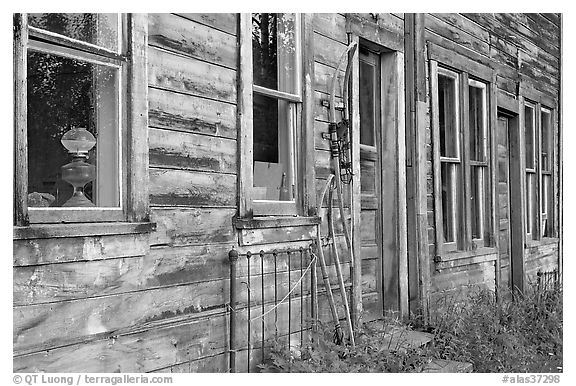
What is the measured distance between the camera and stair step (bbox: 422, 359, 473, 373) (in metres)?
5.41

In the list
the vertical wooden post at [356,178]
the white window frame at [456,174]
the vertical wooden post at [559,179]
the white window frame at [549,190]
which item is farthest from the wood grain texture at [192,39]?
the vertical wooden post at [559,179]

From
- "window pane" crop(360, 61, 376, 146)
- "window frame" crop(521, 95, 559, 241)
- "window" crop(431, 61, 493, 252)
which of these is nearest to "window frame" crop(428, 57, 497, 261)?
"window" crop(431, 61, 493, 252)

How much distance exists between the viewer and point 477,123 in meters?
8.21

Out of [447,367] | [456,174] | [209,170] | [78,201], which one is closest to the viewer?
[78,201]

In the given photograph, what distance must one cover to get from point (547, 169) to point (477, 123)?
110 inches

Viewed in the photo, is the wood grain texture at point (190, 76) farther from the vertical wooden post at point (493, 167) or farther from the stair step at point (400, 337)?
the vertical wooden post at point (493, 167)

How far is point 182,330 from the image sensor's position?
4188mm

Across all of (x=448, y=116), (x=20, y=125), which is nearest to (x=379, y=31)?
(x=448, y=116)

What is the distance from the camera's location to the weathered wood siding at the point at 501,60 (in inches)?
284

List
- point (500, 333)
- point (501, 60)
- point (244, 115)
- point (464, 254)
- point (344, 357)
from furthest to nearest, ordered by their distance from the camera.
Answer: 1. point (501, 60)
2. point (464, 254)
3. point (500, 333)
4. point (344, 357)
5. point (244, 115)

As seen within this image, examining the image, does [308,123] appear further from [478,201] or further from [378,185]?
[478,201]

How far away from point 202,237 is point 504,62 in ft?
19.1

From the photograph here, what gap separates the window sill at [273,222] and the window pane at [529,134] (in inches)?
216
